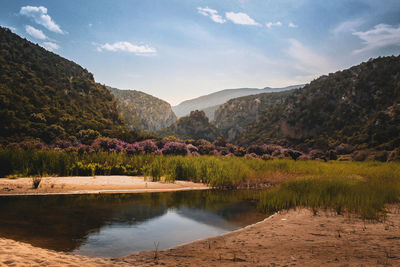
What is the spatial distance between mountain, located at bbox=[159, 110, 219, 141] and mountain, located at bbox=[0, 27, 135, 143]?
29745 mm

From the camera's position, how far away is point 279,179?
18.7 m

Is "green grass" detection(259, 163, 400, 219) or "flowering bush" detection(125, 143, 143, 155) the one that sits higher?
"flowering bush" detection(125, 143, 143, 155)

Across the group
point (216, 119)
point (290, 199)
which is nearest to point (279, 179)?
point (290, 199)

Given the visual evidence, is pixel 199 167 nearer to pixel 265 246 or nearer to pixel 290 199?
pixel 290 199

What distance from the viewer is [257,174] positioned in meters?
18.4

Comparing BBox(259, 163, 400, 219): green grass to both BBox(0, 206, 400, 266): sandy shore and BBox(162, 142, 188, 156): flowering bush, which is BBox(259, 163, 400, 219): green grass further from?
BBox(162, 142, 188, 156): flowering bush

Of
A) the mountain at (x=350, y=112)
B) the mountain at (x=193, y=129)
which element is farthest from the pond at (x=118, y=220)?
the mountain at (x=193, y=129)

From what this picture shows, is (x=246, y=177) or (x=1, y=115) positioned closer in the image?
(x=246, y=177)

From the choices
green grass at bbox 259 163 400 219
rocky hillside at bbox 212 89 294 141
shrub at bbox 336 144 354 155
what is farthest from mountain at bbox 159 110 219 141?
green grass at bbox 259 163 400 219

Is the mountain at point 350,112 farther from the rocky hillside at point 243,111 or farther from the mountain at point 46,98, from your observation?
the mountain at point 46,98

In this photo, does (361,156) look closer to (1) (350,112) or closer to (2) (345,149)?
(2) (345,149)

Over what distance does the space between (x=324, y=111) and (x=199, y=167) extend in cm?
4562

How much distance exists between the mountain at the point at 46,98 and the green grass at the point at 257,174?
61.6ft

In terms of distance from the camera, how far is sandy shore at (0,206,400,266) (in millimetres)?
4676
